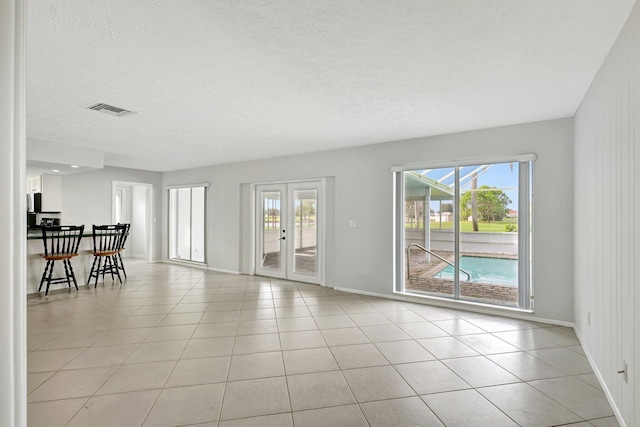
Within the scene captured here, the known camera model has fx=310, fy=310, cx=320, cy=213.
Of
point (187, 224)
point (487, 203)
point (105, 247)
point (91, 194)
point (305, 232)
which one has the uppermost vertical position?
point (91, 194)

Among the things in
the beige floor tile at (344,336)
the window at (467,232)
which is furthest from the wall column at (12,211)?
the window at (467,232)

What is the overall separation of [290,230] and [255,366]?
3.61 meters

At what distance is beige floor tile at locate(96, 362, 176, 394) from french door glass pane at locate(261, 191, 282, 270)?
12.3ft

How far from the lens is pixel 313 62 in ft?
7.84

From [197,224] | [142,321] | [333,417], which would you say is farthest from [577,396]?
[197,224]

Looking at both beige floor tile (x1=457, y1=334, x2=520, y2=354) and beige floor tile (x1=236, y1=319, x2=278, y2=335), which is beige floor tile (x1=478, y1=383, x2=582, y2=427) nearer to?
→ beige floor tile (x1=457, y1=334, x2=520, y2=354)

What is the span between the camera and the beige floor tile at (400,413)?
203 cm

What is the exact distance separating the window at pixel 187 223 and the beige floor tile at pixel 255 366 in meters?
5.36

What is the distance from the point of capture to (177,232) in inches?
330

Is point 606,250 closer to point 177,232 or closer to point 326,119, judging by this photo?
point 326,119

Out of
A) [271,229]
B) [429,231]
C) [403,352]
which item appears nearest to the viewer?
[403,352]

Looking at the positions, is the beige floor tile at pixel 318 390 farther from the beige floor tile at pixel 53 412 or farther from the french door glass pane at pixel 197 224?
the french door glass pane at pixel 197 224

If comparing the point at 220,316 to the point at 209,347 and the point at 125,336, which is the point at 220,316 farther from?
the point at 125,336

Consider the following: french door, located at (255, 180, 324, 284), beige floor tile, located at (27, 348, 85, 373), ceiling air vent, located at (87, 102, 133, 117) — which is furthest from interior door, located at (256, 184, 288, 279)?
beige floor tile, located at (27, 348, 85, 373)
